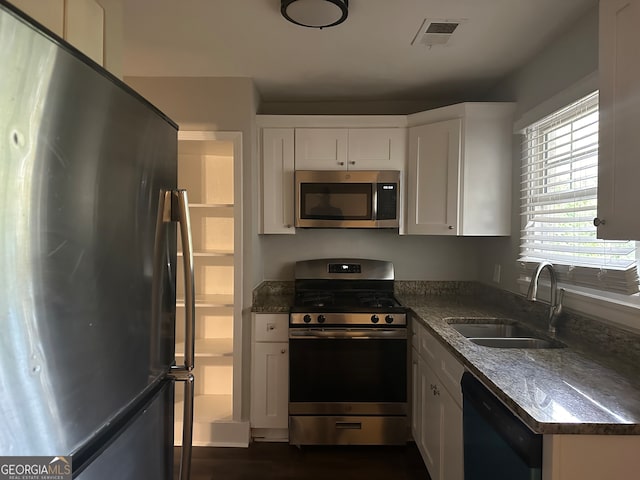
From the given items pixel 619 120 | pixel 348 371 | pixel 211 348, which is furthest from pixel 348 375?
pixel 619 120

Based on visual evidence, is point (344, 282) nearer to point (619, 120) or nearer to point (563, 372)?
point (563, 372)

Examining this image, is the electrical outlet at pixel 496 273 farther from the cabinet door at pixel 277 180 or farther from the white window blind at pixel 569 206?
the cabinet door at pixel 277 180

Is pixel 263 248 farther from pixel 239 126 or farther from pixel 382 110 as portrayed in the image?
pixel 382 110

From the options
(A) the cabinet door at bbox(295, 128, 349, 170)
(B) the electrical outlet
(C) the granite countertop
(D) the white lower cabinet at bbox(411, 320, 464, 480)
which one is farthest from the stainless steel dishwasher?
(A) the cabinet door at bbox(295, 128, 349, 170)

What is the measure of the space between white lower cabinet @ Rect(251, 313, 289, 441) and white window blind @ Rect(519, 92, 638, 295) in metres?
1.61

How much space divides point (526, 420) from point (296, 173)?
6.90ft

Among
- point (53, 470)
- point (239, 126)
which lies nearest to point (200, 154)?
point (239, 126)

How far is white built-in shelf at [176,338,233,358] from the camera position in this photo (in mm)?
2676

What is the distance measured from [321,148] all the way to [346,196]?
40 centimetres

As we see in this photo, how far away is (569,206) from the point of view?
1924mm

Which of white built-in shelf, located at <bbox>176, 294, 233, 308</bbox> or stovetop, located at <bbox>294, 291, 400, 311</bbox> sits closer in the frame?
stovetop, located at <bbox>294, 291, 400, 311</bbox>

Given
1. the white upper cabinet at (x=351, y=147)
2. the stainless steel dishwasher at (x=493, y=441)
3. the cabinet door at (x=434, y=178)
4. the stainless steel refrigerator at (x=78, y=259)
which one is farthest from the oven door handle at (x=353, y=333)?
the stainless steel refrigerator at (x=78, y=259)

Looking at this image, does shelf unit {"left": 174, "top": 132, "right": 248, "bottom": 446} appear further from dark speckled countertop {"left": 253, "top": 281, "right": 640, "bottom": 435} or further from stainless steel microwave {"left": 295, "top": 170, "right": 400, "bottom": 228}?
dark speckled countertop {"left": 253, "top": 281, "right": 640, "bottom": 435}

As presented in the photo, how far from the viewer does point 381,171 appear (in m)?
2.76
